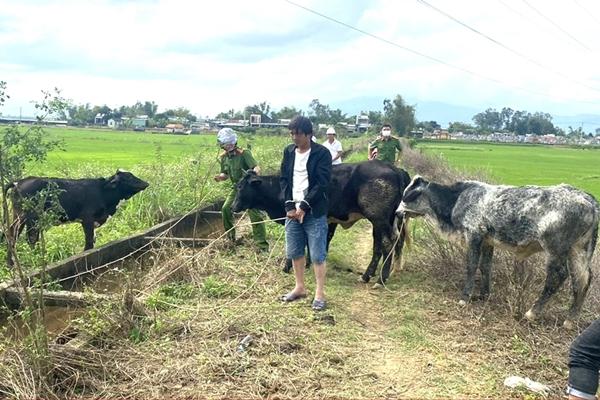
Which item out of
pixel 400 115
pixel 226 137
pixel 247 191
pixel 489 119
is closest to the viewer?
pixel 247 191

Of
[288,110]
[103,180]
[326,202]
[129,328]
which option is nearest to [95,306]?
[129,328]

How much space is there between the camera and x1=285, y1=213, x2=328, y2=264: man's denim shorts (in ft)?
21.3

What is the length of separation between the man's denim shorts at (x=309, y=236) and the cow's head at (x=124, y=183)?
3.67 metres

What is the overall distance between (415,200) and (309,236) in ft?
6.10

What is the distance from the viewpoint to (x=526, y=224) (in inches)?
251

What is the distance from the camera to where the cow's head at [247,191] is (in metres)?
8.41

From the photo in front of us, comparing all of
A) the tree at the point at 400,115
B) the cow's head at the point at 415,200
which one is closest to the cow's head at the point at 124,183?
the cow's head at the point at 415,200

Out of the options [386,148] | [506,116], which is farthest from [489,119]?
[386,148]

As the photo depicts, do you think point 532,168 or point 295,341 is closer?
point 295,341

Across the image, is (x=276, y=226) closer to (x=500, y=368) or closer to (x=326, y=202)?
(x=326, y=202)

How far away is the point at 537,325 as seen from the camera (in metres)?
6.04

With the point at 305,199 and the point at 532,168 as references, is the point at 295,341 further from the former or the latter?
the point at 532,168

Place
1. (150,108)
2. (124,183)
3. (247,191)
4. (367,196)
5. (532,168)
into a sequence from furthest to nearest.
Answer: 1. (150,108)
2. (532,168)
3. (124,183)
4. (247,191)
5. (367,196)

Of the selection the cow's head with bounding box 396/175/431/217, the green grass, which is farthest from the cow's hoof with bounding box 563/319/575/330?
the green grass
